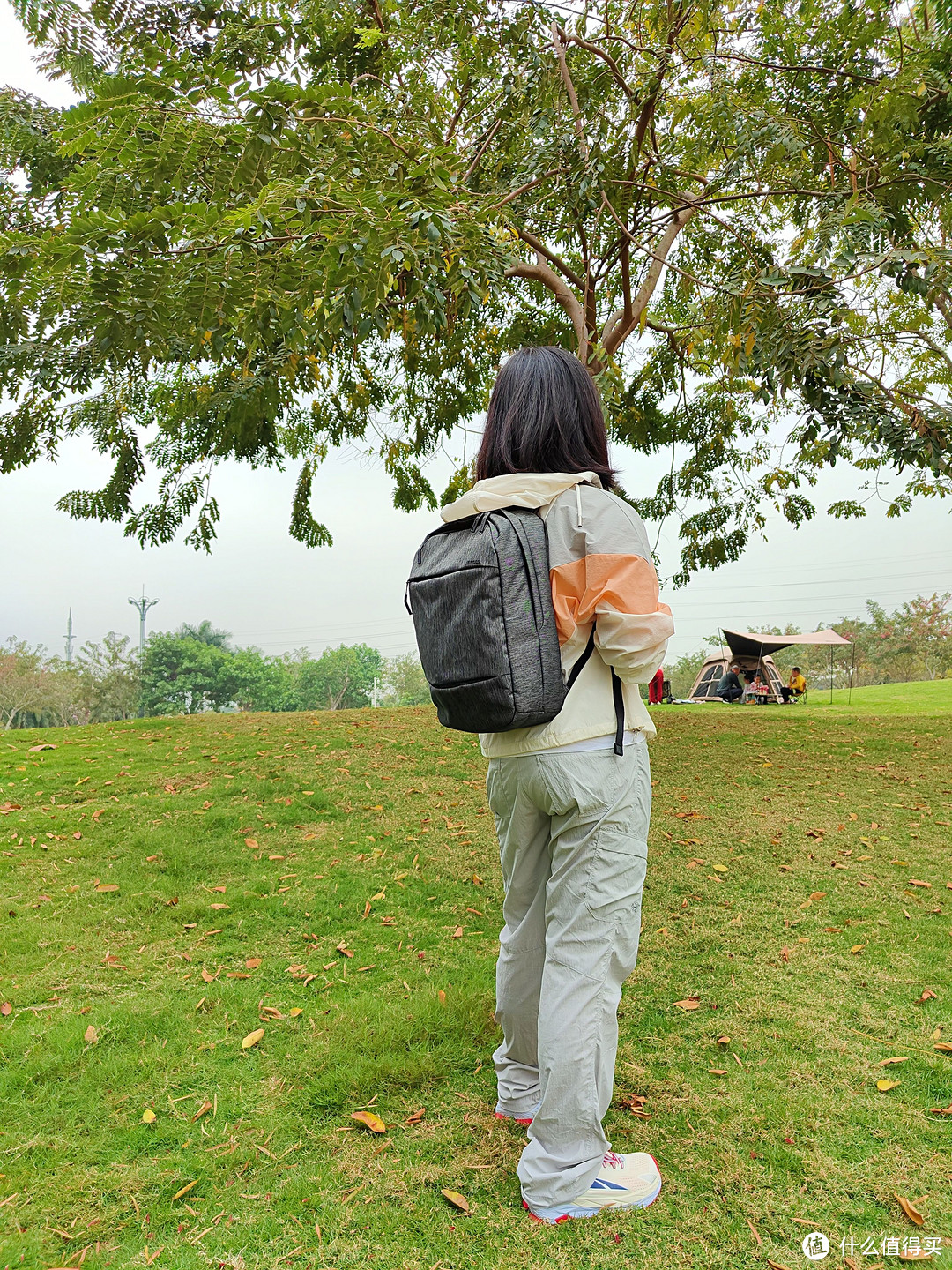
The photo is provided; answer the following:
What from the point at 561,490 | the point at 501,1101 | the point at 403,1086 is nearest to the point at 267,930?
the point at 403,1086

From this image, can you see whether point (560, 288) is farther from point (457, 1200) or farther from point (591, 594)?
point (457, 1200)

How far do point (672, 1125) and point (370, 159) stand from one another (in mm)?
4174

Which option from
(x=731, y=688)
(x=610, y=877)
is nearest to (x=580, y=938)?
(x=610, y=877)

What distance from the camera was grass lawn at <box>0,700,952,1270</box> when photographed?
184cm

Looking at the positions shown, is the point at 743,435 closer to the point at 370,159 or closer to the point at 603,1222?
the point at 370,159

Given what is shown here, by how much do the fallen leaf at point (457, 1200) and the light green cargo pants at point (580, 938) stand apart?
0.47ft

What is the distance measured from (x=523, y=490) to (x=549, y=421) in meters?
0.23

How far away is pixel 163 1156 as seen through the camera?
2088 mm

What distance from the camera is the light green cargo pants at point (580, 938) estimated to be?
5.92 ft

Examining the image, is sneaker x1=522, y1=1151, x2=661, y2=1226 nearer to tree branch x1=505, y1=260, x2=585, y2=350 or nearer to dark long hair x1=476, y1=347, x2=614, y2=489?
dark long hair x1=476, y1=347, x2=614, y2=489

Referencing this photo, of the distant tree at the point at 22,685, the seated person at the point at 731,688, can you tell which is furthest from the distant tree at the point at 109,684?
the seated person at the point at 731,688

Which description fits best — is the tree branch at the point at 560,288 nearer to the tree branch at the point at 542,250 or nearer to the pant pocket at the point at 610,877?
the tree branch at the point at 542,250

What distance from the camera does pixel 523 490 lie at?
188cm

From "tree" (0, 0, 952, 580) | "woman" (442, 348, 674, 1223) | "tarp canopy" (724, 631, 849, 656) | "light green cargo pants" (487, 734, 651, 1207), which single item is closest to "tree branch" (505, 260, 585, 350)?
"tree" (0, 0, 952, 580)
